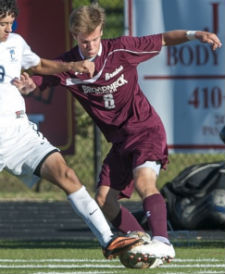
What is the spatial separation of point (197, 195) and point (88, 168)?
359cm

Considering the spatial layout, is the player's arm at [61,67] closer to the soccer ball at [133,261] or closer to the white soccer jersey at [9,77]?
the white soccer jersey at [9,77]

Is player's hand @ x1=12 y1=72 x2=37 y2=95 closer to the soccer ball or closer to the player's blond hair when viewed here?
the player's blond hair

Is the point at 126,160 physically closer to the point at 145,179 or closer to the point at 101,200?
the point at 101,200

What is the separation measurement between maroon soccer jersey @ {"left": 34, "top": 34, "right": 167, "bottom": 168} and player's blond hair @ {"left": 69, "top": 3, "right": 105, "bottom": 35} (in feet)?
0.98

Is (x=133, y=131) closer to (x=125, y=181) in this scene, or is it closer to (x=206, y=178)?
(x=125, y=181)

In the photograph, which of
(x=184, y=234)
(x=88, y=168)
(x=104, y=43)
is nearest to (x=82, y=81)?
(x=104, y=43)

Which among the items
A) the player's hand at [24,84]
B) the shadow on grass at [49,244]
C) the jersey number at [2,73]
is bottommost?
the shadow on grass at [49,244]

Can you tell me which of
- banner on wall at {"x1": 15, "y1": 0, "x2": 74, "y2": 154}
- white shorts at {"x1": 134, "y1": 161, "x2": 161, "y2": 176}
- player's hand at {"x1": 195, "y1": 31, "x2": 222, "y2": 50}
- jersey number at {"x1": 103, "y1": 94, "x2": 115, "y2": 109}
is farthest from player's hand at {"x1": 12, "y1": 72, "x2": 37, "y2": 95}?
banner on wall at {"x1": 15, "y1": 0, "x2": 74, "y2": 154}

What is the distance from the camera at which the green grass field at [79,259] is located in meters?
7.33

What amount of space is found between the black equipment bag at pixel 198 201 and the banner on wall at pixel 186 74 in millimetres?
2013

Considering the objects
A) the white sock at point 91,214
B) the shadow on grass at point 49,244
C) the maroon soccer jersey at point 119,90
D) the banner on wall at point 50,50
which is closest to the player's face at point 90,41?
the maroon soccer jersey at point 119,90

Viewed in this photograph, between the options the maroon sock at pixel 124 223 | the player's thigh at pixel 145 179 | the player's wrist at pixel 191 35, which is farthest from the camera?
the maroon sock at pixel 124 223

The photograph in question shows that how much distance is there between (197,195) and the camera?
10359mm

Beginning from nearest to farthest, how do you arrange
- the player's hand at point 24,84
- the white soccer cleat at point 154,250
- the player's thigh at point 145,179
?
the white soccer cleat at point 154,250, the player's hand at point 24,84, the player's thigh at point 145,179
